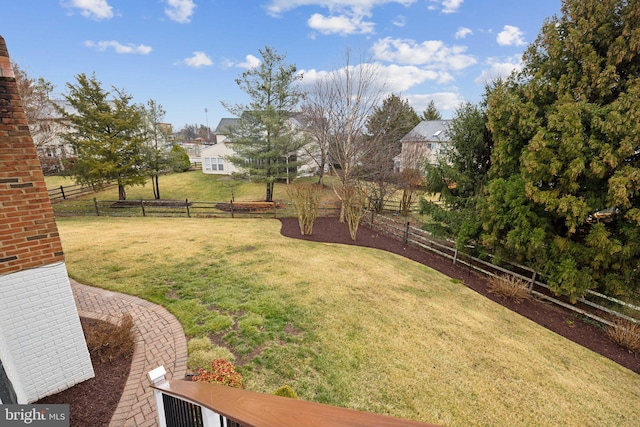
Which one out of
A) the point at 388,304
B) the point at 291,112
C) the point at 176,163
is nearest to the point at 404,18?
the point at 291,112

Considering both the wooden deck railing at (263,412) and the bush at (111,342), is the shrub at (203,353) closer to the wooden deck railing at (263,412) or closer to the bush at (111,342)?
the bush at (111,342)

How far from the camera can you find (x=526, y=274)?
33.6 feet

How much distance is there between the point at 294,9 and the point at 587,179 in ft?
51.0

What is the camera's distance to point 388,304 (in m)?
7.25

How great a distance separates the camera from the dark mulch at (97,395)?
3537 millimetres

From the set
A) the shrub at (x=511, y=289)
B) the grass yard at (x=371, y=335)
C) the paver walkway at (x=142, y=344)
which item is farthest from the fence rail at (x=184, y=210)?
the paver walkway at (x=142, y=344)

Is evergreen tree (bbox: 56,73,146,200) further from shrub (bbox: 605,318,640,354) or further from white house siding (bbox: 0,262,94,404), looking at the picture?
shrub (bbox: 605,318,640,354)

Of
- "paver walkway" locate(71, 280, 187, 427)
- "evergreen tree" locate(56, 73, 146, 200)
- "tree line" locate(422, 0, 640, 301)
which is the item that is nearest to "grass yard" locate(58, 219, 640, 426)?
"paver walkway" locate(71, 280, 187, 427)

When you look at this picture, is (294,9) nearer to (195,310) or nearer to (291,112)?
(291,112)

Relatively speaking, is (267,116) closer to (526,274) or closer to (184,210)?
(184,210)

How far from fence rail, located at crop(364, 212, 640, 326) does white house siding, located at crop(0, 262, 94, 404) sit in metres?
11.6

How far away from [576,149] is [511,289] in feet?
15.3

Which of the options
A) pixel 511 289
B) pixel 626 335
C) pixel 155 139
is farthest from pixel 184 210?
pixel 626 335

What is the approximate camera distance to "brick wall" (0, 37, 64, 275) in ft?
10.5
